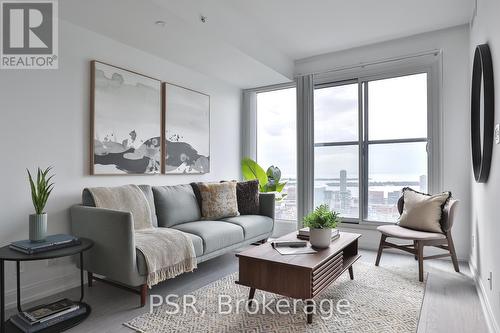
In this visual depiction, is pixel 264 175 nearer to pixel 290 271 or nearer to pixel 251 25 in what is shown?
pixel 251 25

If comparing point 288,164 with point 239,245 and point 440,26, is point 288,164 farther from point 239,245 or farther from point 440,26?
point 440,26

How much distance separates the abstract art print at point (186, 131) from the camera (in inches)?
146

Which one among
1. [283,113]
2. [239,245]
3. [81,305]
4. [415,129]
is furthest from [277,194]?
[81,305]

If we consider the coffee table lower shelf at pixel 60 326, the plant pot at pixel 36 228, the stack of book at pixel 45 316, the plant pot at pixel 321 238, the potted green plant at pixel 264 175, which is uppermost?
the potted green plant at pixel 264 175

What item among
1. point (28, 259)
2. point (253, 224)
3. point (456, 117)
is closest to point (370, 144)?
point (456, 117)

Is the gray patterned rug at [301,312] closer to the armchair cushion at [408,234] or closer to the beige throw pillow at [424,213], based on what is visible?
the armchair cushion at [408,234]

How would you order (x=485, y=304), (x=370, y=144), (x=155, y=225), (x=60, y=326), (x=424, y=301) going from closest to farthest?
(x=60, y=326), (x=485, y=304), (x=424, y=301), (x=155, y=225), (x=370, y=144)

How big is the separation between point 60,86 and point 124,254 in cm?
Result: 156

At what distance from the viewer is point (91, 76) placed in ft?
9.55

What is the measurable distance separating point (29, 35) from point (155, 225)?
6.33 feet

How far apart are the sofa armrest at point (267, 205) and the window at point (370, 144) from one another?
0.83 m

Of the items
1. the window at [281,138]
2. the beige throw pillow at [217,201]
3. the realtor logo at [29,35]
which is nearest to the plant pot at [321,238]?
the beige throw pillow at [217,201]

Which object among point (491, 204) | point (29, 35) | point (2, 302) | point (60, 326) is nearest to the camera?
point (2, 302)

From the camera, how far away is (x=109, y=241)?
2.35m
